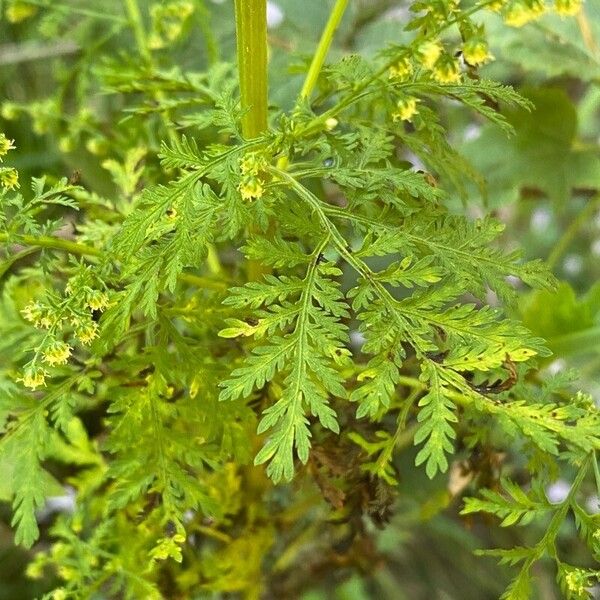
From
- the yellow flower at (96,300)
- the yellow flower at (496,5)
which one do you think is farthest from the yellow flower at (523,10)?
the yellow flower at (96,300)

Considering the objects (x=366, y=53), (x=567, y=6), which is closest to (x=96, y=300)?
(x=567, y=6)

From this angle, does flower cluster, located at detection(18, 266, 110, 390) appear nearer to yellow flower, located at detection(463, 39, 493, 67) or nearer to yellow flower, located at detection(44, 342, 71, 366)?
yellow flower, located at detection(44, 342, 71, 366)

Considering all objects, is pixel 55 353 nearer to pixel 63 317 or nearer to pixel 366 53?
pixel 63 317

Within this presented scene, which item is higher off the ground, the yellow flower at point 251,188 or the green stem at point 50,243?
the yellow flower at point 251,188

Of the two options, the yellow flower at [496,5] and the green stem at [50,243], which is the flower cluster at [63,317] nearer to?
the green stem at [50,243]

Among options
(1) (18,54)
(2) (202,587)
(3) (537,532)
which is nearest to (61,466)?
(2) (202,587)

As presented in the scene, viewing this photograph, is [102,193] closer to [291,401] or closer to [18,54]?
[18,54]
